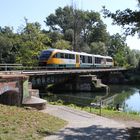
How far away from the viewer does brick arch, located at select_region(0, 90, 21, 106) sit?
1026 inches

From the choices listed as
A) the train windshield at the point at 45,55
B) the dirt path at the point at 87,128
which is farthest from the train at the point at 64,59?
the dirt path at the point at 87,128

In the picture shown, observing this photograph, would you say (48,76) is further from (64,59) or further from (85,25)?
(85,25)

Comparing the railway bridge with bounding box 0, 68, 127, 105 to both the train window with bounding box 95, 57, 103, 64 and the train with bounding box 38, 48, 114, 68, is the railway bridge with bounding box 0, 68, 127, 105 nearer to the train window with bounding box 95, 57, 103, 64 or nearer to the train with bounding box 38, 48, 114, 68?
the train with bounding box 38, 48, 114, 68

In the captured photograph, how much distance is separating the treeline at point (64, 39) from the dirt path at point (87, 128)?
137ft

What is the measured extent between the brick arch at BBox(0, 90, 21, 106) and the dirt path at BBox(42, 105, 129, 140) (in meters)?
2.50

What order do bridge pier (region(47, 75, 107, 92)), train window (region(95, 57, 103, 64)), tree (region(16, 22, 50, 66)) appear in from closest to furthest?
tree (region(16, 22, 50, 66))
bridge pier (region(47, 75, 107, 92))
train window (region(95, 57, 103, 64))

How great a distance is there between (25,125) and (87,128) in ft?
11.8

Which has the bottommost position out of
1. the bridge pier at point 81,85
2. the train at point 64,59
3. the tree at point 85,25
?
the bridge pier at point 81,85

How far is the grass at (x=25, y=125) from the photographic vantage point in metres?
15.0

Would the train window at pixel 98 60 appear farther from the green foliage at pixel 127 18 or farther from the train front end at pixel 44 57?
the green foliage at pixel 127 18

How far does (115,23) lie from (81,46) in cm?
11226

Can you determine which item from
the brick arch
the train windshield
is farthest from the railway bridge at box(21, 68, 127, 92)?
the brick arch

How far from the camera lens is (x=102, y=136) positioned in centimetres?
1725

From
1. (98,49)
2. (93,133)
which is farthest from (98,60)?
(93,133)
